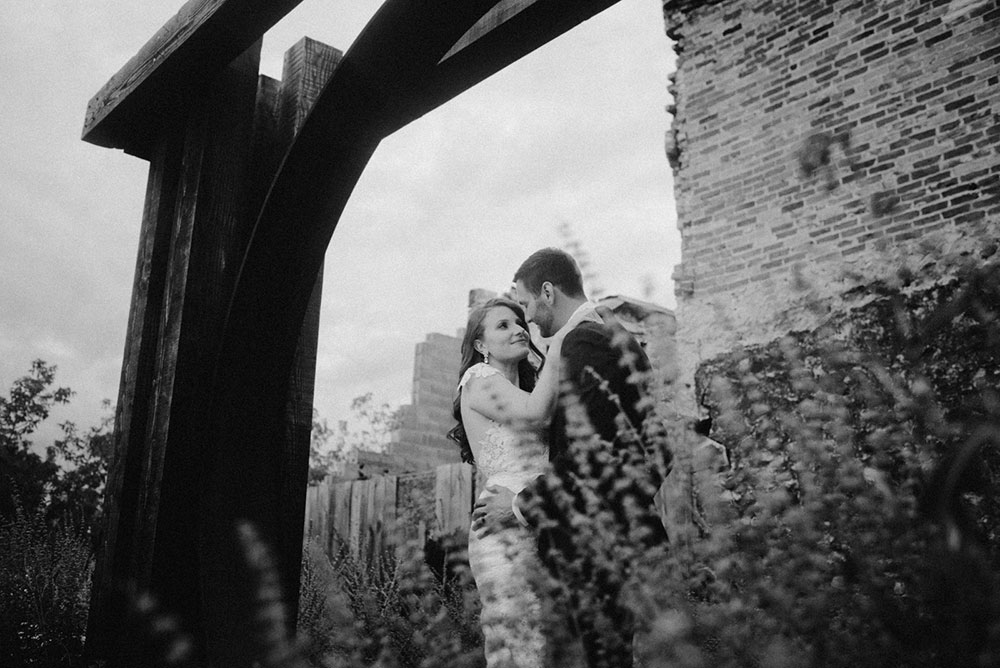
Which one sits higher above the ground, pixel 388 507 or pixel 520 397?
pixel 388 507

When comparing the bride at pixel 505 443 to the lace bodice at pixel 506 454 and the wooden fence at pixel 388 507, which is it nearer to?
the lace bodice at pixel 506 454

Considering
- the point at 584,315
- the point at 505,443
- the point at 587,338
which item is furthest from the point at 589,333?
the point at 505,443

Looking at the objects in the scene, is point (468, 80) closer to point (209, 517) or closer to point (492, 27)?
point (492, 27)

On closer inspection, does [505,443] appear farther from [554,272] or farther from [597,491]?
[554,272]

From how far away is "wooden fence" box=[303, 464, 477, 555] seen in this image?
726 centimetres

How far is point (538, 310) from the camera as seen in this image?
3.23m

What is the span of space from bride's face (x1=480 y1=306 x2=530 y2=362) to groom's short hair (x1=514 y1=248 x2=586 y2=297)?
9.6 inches

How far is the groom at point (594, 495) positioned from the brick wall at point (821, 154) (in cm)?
213

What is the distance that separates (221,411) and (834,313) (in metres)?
4.31

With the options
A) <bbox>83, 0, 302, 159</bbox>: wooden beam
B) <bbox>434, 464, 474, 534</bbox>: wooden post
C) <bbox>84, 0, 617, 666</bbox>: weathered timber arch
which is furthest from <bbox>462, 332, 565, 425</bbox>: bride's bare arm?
<bbox>434, 464, 474, 534</bbox>: wooden post

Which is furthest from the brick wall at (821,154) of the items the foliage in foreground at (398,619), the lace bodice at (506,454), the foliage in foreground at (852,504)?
the foliage in foreground at (398,619)

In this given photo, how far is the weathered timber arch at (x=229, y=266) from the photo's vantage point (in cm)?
131

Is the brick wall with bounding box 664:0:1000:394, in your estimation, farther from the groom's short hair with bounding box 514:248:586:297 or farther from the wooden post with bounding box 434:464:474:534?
the wooden post with bounding box 434:464:474:534

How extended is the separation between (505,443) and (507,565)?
496mm
